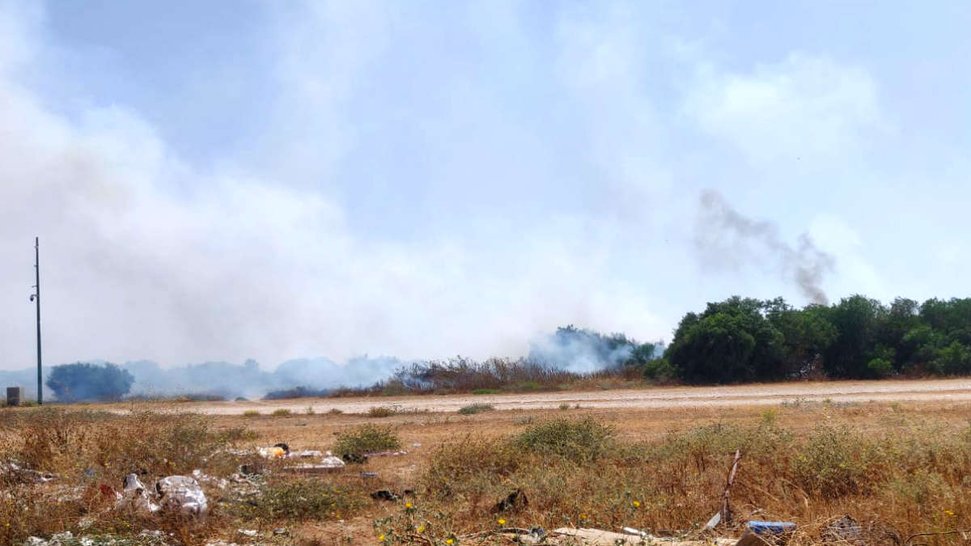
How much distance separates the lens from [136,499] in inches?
368

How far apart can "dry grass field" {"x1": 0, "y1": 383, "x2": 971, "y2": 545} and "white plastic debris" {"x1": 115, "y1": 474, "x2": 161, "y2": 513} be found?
178 mm

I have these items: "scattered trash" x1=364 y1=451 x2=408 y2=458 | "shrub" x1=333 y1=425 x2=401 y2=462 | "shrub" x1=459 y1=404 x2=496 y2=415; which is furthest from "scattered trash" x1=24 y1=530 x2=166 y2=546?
"shrub" x1=459 y1=404 x2=496 y2=415

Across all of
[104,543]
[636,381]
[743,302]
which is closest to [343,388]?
[636,381]

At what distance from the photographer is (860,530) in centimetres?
668

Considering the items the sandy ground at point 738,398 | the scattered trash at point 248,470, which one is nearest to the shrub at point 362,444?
the scattered trash at point 248,470

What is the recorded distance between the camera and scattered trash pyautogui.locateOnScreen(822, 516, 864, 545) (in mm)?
6500

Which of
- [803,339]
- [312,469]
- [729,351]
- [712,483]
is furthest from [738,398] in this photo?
[712,483]

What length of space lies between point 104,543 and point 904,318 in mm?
44503

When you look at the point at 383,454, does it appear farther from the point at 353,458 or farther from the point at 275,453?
the point at 275,453

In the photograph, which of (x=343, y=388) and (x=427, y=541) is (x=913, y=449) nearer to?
(x=427, y=541)

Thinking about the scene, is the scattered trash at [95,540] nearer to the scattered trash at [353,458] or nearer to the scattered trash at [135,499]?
the scattered trash at [135,499]

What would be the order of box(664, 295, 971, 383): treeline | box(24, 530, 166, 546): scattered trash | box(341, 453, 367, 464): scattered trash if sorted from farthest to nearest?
box(664, 295, 971, 383): treeline < box(341, 453, 367, 464): scattered trash < box(24, 530, 166, 546): scattered trash

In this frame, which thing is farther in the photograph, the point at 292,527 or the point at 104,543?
the point at 292,527

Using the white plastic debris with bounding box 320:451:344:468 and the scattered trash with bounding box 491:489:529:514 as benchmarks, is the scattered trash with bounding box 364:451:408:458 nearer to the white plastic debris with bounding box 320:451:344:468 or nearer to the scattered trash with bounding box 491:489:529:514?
the white plastic debris with bounding box 320:451:344:468
